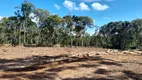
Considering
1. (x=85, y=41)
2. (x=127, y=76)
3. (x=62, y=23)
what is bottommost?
(x=127, y=76)

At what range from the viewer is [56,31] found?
43875mm

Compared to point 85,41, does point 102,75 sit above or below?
below

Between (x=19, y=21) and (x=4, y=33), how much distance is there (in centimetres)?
946

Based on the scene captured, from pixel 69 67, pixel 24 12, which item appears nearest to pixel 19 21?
pixel 24 12

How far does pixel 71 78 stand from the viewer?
6598mm

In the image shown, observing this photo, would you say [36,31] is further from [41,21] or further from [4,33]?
[4,33]

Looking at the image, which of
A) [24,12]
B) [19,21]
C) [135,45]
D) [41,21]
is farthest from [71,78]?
[135,45]

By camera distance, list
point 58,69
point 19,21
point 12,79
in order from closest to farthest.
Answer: point 12,79
point 58,69
point 19,21

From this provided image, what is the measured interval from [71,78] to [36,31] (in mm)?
41127

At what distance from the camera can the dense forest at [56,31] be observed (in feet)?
137

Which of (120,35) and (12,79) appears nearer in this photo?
(12,79)

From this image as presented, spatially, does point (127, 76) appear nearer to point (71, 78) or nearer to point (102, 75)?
point (102, 75)

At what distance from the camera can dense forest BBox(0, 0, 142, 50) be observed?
4166 centimetres

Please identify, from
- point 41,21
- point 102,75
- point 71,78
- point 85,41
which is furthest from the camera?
point 85,41
